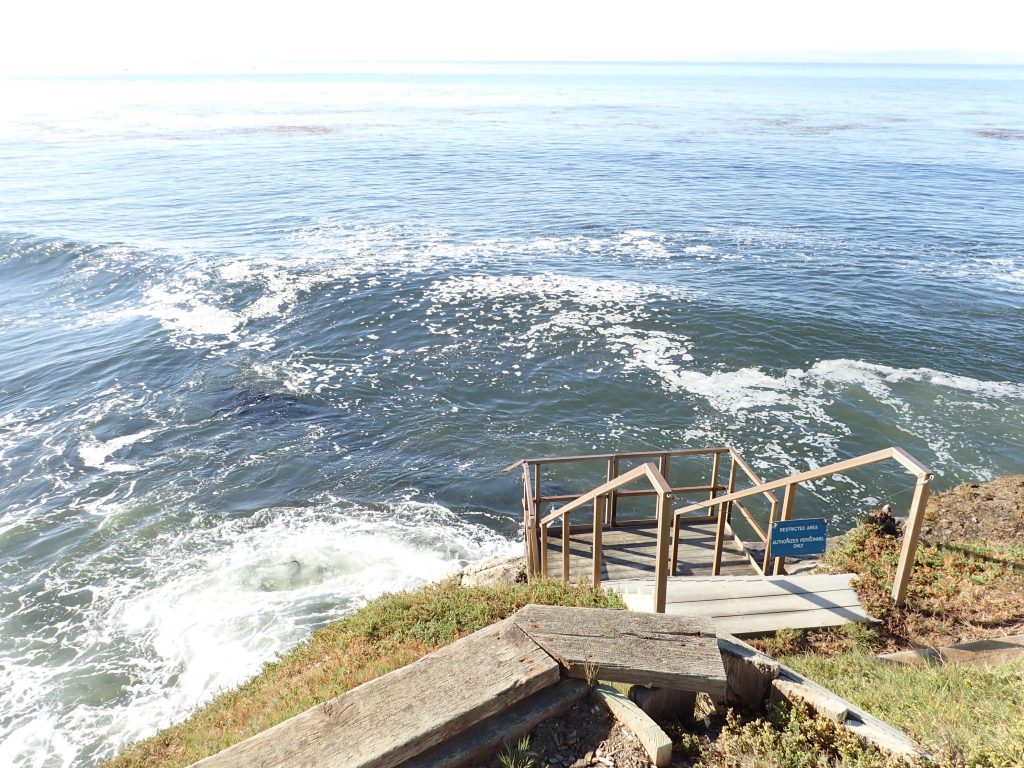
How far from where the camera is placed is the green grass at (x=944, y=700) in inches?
171

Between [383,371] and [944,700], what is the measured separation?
18.0m

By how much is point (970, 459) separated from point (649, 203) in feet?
89.0

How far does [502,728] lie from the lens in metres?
4.50

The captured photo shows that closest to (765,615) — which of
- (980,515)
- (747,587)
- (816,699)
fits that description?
(747,587)

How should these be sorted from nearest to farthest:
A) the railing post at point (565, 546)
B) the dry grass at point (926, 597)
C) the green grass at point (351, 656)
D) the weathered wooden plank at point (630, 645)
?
the weathered wooden plank at point (630, 645)
the green grass at point (351, 656)
the dry grass at point (926, 597)
the railing post at point (565, 546)

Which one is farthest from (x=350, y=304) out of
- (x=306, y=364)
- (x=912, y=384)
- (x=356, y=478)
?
(x=912, y=384)

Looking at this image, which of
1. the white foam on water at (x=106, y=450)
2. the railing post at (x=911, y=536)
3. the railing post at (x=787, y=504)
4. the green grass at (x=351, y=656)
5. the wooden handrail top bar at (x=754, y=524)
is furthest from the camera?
the white foam on water at (x=106, y=450)

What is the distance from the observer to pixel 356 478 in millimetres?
16641

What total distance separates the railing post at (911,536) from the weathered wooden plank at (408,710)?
4618 millimetres

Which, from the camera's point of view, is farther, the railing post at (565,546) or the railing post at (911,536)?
the railing post at (565,546)

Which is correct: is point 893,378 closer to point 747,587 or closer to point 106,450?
point 747,587

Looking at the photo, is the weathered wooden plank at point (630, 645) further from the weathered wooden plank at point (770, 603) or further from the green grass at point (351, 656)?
the weathered wooden plank at point (770, 603)

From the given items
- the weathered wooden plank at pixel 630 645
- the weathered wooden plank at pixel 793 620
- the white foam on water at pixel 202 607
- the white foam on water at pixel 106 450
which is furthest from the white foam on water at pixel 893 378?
the white foam on water at pixel 106 450

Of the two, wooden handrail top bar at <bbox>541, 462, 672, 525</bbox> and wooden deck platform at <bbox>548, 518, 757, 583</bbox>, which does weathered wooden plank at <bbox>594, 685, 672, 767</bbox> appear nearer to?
wooden handrail top bar at <bbox>541, 462, 672, 525</bbox>
